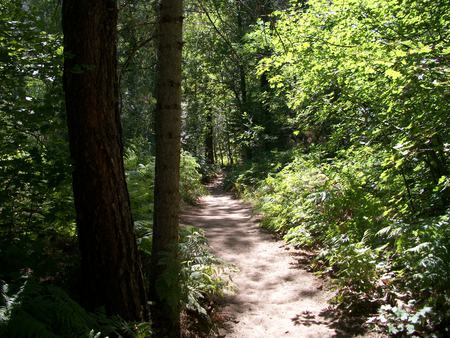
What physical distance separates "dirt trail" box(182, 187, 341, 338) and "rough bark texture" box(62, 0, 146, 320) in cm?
188

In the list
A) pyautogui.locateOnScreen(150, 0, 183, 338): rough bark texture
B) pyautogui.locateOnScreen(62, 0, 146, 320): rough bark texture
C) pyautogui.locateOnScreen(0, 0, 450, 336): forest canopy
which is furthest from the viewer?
pyautogui.locateOnScreen(150, 0, 183, 338): rough bark texture

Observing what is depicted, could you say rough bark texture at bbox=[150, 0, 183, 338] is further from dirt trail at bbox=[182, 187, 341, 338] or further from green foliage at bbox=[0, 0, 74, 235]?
dirt trail at bbox=[182, 187, 341, 338]

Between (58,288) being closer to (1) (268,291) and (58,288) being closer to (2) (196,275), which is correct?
(2) (196,275)

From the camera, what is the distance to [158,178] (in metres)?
4.60

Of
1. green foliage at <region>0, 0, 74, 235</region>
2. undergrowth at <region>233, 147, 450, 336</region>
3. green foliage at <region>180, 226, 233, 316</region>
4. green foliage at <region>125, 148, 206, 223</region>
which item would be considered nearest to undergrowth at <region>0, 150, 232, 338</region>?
green foliage at <region>180, 226, 233, 316</region>

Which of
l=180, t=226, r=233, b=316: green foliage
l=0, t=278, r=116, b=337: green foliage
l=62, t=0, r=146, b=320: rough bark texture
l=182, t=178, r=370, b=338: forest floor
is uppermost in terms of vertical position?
l=62, t=0, r=146, b=320: rough bark texture

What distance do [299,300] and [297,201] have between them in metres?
2.82

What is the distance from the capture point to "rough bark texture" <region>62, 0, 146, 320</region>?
11.0 feet

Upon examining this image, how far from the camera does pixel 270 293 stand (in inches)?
229

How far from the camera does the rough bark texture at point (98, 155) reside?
3363 millimetres

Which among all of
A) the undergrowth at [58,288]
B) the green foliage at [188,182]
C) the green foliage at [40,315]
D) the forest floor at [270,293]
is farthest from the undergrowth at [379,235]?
Answer: the green foliage at [188,182]

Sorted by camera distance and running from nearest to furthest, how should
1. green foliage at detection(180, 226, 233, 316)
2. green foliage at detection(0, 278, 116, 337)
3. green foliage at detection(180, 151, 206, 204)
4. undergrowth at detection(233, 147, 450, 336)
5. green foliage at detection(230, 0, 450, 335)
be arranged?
green foliage at detection(0, 278, 116, 337), undergrowth at detection(233, 147, 450, 336), green foliage at detection(230, 0, 450, 335), green foliage at detection(180, 226, 233, 316), green foliage at detection(180, 151, 206, 204)

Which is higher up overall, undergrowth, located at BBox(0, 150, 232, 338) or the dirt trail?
undergrowth, located at BBox(0, 150, 232, 338)

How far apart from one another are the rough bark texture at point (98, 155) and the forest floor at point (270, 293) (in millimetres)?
1791
